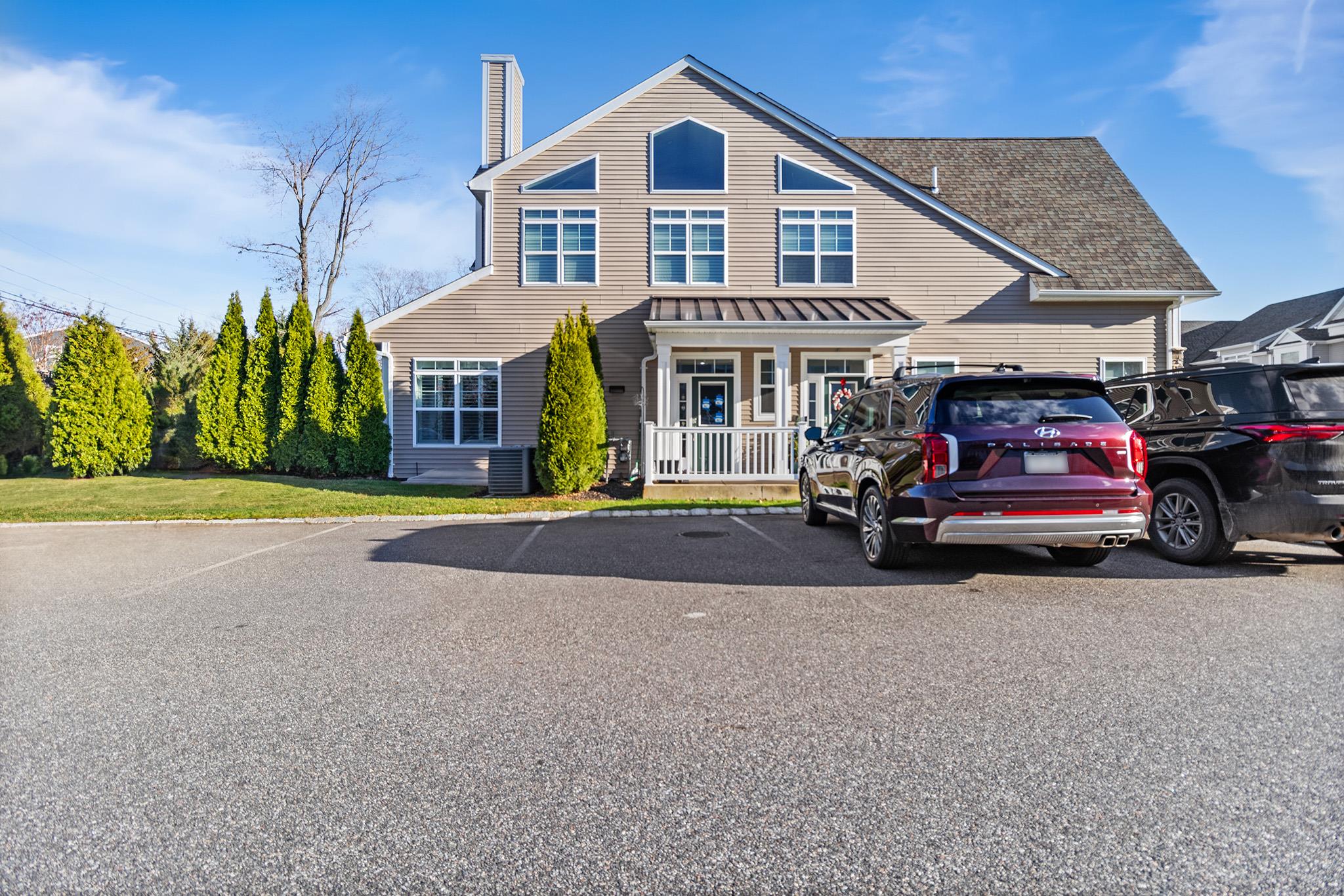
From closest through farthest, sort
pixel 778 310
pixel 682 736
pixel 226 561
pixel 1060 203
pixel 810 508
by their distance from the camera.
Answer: pixel 682 736 < pixel 226 561 < pixel 810 508 < pixel 778 310 < pixel 1060 203

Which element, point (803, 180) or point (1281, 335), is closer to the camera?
point (803, 180)

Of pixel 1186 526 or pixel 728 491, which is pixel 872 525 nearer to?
pixel 1186 526

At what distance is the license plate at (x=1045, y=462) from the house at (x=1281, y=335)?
35.6m

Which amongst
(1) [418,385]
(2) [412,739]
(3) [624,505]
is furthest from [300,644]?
(1) [418,385]

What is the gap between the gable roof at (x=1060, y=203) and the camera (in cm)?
1859

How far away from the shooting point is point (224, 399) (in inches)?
742

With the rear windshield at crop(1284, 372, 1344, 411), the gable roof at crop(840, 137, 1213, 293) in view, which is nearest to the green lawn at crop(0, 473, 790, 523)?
the rear windshield at crop(1284, 372, 1344, 411)

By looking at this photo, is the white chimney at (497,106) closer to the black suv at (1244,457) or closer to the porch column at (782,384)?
the porch column at (782,384)

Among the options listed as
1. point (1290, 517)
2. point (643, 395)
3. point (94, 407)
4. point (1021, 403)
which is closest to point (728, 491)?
point (643, 395)


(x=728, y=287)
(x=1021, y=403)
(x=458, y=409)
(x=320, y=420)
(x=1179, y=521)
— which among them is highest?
(x=728, y=287)

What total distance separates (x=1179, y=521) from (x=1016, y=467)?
8.06 ft

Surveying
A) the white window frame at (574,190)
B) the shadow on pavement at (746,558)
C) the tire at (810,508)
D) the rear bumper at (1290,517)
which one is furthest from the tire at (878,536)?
the white window frame at (574,190)

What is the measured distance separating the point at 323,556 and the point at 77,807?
6.04 m

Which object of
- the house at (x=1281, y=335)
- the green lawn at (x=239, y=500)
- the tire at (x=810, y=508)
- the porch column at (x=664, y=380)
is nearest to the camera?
the tire at (x=810, y=508)
